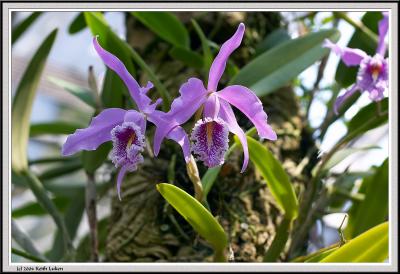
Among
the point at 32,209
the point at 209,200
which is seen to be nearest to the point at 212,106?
the point at 209,200

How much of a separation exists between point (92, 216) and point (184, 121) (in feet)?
1.55

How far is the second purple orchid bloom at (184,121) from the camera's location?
1.85 feet

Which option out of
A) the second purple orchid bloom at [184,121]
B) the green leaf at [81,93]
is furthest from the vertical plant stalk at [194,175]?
the green leaf at [81,93]

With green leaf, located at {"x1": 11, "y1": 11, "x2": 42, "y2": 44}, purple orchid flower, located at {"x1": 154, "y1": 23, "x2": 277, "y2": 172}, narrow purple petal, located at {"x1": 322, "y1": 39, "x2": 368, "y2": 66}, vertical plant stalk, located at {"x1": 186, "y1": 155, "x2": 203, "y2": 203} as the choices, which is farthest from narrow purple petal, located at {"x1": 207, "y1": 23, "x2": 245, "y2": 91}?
green leaf, located at {"x1": 11, "y1": 11, "x2": 42, "y2": 44}

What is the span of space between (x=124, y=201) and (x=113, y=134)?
1.41 ft

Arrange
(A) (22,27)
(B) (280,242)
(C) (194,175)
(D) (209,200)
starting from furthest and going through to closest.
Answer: (A) (22,27) < (D) (209,200) < (B) (280,242) < (C) (194,175)

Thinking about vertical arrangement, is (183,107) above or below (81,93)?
below

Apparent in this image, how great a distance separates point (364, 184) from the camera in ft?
3.52

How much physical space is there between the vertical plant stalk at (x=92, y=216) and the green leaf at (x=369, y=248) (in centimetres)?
50

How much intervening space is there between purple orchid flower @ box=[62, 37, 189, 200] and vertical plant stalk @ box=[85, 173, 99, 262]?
0.39 meters

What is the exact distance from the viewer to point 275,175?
29.3 inches

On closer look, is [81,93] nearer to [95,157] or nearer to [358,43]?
[95,157]

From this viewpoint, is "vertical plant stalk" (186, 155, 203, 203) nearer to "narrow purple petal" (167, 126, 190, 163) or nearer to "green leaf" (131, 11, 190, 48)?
"narrow purple petal" (167, 126, 190, 163)

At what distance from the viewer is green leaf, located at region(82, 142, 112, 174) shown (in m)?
0.96
